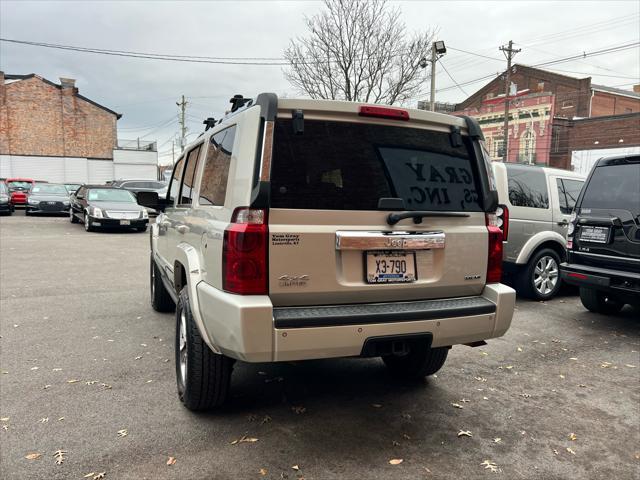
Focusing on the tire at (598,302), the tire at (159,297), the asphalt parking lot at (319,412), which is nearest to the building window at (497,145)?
the tire at (598,302)

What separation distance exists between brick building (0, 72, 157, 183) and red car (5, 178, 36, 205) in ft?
48.2

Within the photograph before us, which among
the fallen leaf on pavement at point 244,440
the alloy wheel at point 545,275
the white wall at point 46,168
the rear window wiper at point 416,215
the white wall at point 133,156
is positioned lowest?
the fallen leaf on pavement at point 244,440

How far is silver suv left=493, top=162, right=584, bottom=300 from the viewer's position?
6984 millimetres

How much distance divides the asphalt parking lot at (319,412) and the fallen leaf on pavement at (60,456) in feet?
0.04

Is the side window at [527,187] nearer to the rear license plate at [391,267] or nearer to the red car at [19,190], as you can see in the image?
the rear license plate at [391,267]

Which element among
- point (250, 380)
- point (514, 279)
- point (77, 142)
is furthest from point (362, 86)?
point (77, 142)

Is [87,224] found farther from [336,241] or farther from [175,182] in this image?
[336,241]

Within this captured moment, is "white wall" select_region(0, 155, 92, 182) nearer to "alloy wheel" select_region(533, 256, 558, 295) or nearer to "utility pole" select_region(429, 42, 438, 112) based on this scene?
"utility pole" select_region(429, 42, 438, 112)

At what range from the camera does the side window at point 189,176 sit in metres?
4.10

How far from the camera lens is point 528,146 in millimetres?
44719

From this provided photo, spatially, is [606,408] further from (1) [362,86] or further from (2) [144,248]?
(1) [362,86]

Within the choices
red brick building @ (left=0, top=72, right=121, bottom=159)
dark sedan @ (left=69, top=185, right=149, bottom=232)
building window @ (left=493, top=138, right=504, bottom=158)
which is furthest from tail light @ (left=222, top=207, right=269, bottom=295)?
building window @ (left=493, top=138, right=504, bottom=158)

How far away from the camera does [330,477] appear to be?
2703mm

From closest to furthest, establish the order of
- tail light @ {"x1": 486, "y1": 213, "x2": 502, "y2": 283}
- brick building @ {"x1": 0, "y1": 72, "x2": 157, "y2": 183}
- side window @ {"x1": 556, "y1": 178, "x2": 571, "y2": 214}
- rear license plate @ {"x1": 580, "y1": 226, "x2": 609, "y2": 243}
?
tail light @ {"x1": 486, "y1": 213, "x2": 502, "y2": 283}
rear license plate @ {"x1": 580, "y1": 226, "x2": 609, "y2": 243}
side window @ {"x1": 556, "y1": 178, "x2": 571, "y2": 214}
brick building @ {"x1": 0, "y1": 72, "x2": 157, "y2": 183}
